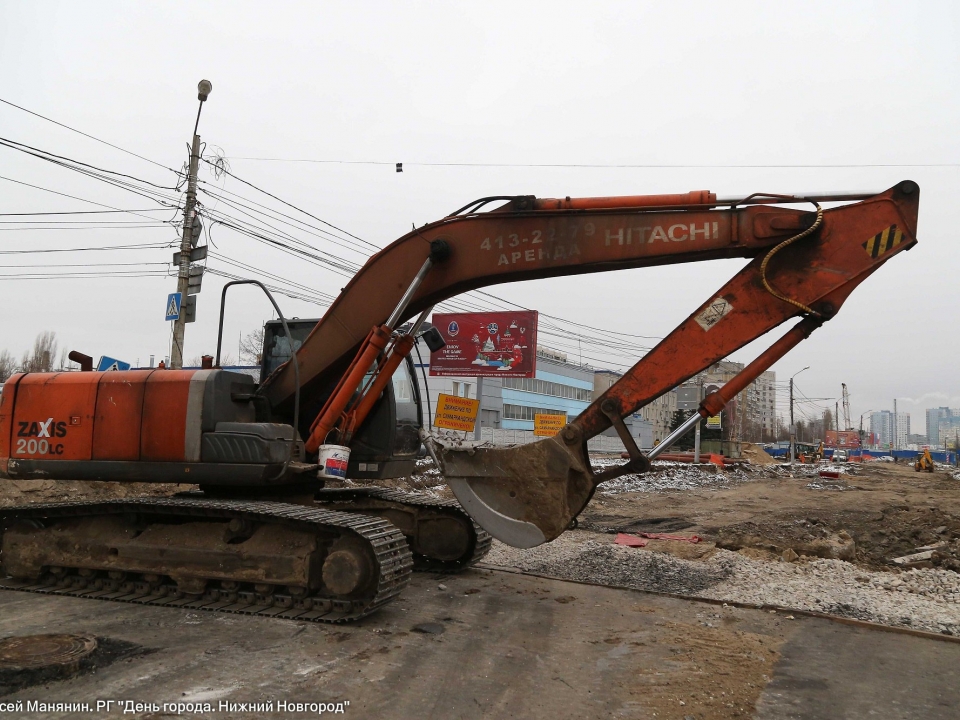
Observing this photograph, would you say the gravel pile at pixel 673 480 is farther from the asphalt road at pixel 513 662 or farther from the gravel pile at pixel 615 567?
the asphalt road at pixel 513 662

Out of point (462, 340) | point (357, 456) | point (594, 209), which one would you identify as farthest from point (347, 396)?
point (462, 340)

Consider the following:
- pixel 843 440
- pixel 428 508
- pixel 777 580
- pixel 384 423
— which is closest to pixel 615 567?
pixel 777 580

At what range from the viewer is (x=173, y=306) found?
1481 cm

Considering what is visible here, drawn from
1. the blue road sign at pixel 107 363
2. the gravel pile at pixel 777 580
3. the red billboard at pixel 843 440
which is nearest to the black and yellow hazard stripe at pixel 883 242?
the gravel pile at pixel 777 580

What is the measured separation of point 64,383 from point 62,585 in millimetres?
1870

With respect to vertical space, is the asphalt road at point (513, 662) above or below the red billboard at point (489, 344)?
below

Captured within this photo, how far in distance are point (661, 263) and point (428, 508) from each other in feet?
12.1

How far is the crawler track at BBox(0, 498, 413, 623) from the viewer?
5789 mm

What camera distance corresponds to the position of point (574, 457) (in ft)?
17.6

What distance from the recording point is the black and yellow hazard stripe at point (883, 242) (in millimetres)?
4969

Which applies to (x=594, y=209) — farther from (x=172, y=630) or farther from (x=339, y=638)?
(x=172, y=630)

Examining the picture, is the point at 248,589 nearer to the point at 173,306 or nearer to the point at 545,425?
the point at 173,306

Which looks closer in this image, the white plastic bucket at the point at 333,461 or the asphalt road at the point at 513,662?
the asphalt road at the point at 513,662

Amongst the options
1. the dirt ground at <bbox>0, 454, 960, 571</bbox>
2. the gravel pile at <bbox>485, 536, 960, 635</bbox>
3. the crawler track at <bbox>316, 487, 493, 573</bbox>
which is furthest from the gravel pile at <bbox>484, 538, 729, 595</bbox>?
the dirt ground at <bbox>0, 454, 960, 571</bbox>
